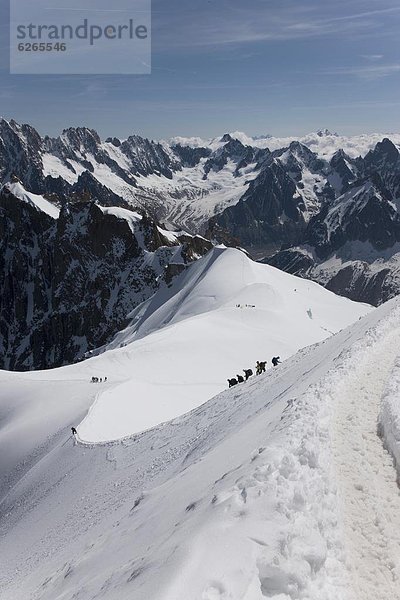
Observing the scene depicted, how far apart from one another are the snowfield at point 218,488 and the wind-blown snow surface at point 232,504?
5 centimetres

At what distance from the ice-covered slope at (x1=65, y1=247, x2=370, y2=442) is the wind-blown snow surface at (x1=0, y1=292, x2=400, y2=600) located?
650cm

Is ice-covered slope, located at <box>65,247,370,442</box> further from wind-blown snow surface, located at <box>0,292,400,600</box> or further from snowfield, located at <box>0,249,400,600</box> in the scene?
wind-blown snow surface, located at <box>0,292,400,600</box>

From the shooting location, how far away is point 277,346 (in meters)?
58.0

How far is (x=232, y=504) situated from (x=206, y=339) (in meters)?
46.8

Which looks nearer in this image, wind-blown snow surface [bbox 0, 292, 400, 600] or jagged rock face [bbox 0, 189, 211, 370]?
wind-blown snow surface [bbox 0, 292, 400, 600]

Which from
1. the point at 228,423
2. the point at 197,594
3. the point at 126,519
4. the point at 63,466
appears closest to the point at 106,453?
the point at 63,466

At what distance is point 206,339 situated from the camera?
190ft

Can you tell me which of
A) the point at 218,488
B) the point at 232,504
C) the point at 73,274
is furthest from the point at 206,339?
the point at 73,274

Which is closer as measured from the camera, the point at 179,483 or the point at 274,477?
the point at 274,477

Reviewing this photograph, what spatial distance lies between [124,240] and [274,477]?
149 meters

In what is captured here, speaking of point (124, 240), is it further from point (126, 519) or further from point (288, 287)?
point (126, 519)

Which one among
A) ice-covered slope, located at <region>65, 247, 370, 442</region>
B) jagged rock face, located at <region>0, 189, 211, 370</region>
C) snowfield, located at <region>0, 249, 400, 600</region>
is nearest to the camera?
snowfield, located at <region>0, 249, 400, 600</region>

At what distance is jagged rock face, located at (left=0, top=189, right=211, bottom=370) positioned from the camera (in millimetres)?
147500

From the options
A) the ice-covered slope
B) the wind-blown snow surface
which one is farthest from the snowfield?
the ice-covered slope
